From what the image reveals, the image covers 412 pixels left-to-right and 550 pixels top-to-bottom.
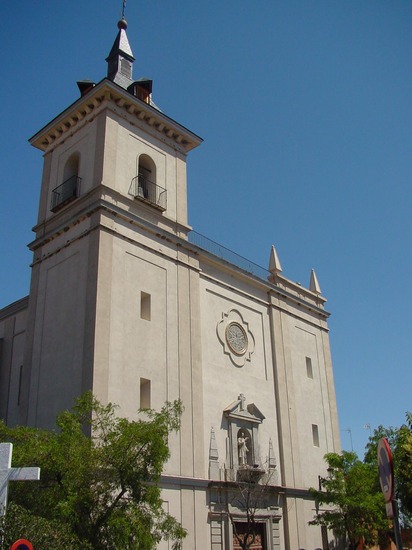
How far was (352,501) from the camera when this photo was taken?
24.0 m

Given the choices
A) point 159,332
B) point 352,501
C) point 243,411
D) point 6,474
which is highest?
point 159,332

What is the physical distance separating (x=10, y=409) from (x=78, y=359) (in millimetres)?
5714

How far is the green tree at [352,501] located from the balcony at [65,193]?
51.0ft

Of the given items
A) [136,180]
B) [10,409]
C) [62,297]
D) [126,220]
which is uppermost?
[136,180]

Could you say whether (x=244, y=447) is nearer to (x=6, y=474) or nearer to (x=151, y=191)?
(x=151, y=191)

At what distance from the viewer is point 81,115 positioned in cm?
2648

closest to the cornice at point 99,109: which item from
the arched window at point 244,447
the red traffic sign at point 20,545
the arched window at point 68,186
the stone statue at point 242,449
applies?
the arched window at point 68,186

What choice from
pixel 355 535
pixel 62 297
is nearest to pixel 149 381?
pixel 62 297

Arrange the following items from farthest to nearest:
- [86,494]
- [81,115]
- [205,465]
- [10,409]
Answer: [81,115] → [10,409] → [205,465] → [86,494]

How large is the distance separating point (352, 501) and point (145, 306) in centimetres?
1133

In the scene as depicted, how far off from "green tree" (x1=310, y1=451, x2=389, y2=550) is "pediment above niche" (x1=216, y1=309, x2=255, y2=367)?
579 centimetres

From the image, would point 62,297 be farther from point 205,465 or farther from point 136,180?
point 205,465

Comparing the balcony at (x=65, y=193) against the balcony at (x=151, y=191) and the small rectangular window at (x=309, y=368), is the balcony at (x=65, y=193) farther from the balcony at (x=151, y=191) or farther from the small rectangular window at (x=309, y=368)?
the small rectangular window at (x=309, y=368)

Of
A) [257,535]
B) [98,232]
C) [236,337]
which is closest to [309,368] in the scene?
[236,337]
